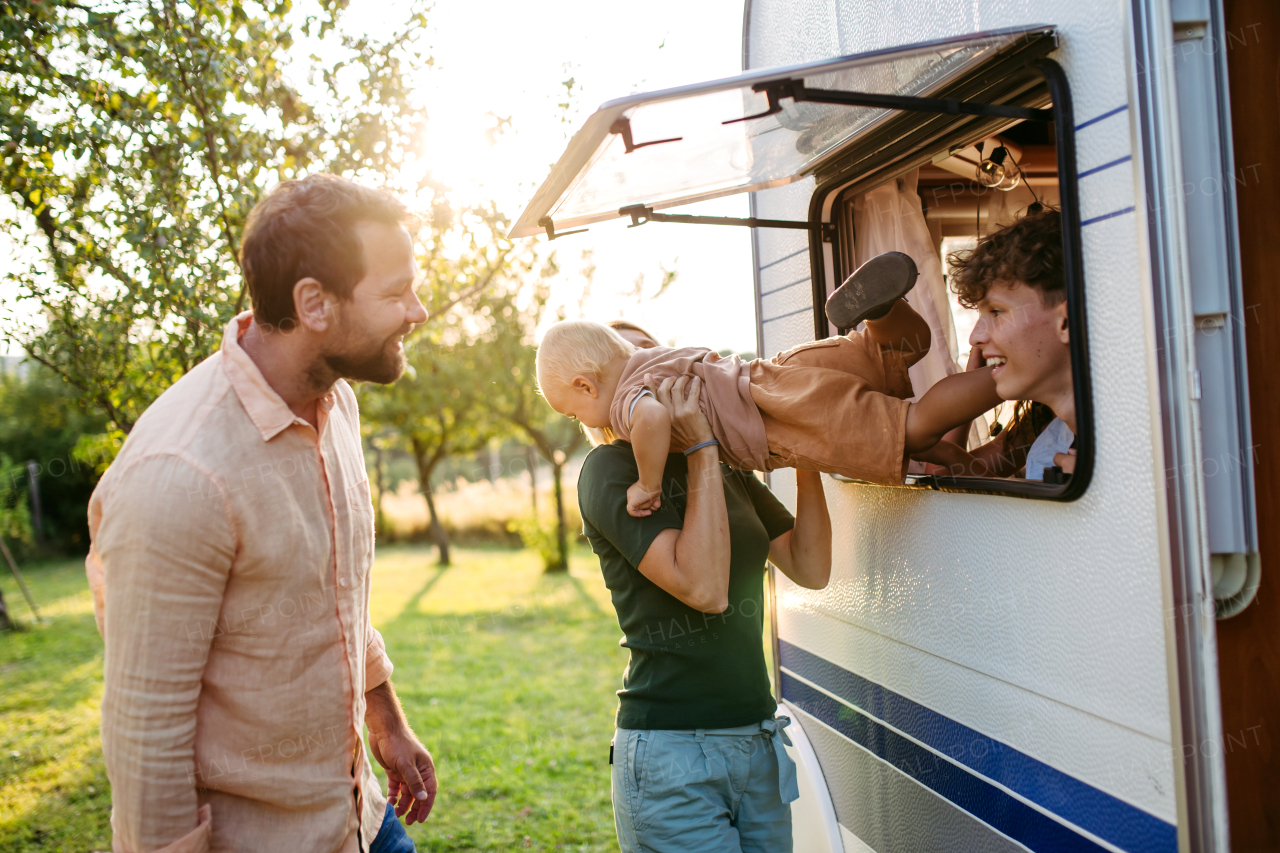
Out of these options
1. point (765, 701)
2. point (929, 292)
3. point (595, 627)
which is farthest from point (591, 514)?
point (595, 627)

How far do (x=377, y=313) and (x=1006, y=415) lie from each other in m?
1.80

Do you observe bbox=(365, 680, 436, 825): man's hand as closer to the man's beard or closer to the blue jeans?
the blue jeans

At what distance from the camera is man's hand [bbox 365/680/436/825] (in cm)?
219

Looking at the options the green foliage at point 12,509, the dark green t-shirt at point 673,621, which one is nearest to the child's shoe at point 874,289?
the dark green t-shirt at point 673,621

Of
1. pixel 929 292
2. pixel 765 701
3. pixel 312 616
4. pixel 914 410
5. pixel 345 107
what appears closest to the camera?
pixel 312 616

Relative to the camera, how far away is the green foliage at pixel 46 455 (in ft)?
53.8

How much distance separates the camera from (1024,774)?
1840mm

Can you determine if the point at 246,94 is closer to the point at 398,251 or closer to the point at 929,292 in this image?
the point at 398,251

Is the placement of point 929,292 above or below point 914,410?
above

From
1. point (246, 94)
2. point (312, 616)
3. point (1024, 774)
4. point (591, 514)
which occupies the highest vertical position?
point (246, 94)

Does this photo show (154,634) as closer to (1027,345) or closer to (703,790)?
(703,790)

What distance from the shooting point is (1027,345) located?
1.83m

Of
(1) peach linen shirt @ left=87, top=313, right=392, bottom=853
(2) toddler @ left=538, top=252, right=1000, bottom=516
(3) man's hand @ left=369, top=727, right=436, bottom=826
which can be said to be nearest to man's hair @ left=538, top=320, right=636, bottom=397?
(2) toddler @ left=538, top=252, right=1000, bottom=516

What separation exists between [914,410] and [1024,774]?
0.83 meters
